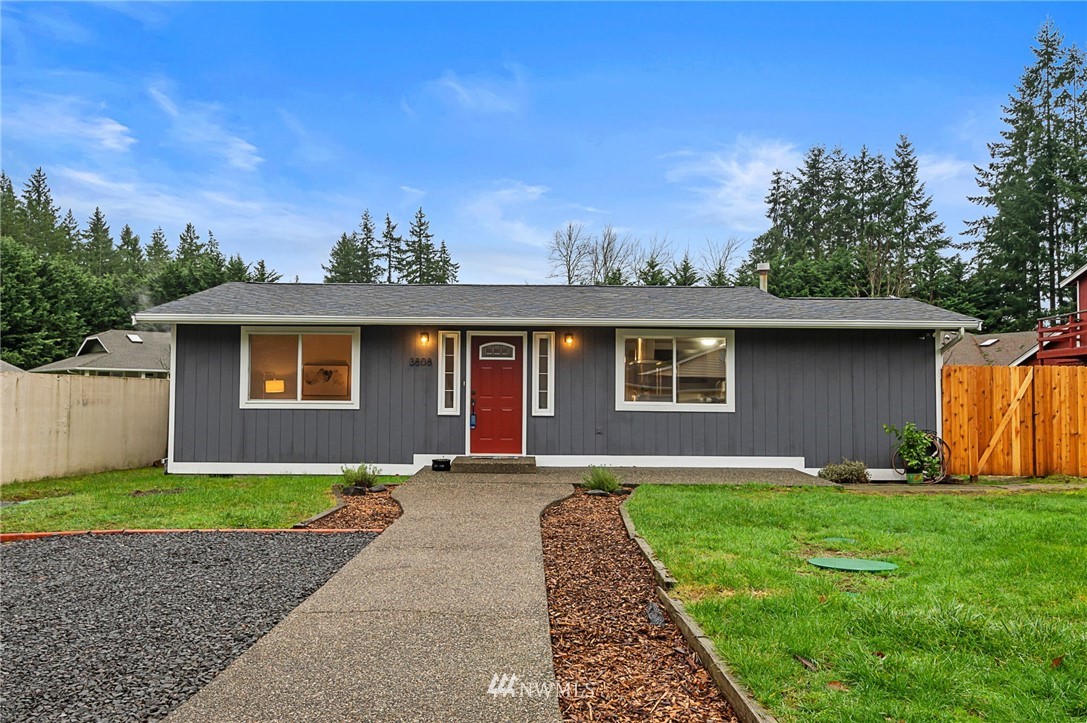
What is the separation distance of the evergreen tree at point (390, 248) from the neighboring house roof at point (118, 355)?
17.5 metres

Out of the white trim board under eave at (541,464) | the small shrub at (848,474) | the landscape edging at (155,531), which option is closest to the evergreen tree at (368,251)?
the white trim board under eave at (541,464)

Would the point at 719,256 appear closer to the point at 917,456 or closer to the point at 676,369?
the point at 676,369

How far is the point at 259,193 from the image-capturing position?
894 inches

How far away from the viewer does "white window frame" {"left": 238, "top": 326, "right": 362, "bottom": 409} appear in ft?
29.9

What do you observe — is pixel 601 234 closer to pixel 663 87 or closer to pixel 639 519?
pixel 663 87

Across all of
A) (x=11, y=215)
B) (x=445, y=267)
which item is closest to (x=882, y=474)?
(x=445, y=267)

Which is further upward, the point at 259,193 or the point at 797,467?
the point at 259,193

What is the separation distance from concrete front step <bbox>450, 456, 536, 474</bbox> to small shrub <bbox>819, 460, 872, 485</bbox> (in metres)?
4.32

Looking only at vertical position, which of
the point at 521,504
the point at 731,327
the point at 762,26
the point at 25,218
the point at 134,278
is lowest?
the point at 521,504

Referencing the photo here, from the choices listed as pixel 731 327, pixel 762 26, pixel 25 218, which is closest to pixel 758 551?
pixel 731 327

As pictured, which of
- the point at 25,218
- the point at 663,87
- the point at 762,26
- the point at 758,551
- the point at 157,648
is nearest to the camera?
the point at 157,648

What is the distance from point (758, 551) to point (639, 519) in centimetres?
139

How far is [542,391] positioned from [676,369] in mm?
2118

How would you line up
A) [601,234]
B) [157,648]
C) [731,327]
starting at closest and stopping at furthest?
[157,648] < [731,327] < [601,234]
